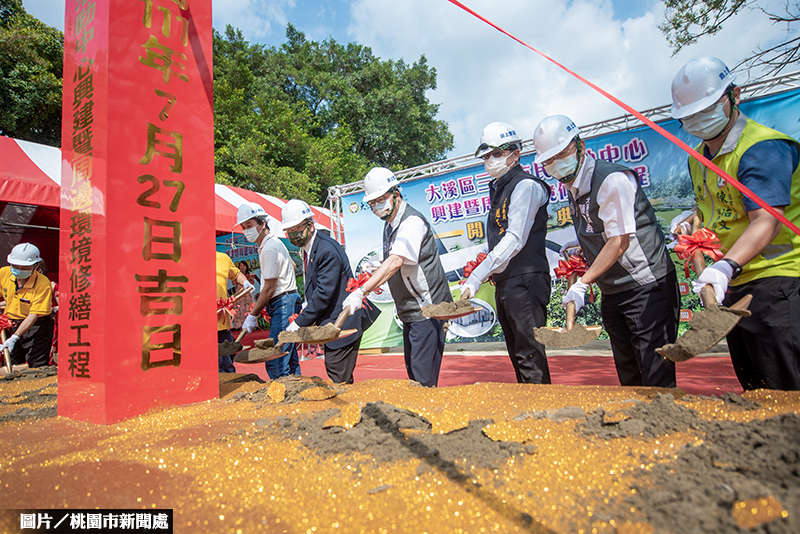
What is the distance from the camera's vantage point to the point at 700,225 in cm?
201

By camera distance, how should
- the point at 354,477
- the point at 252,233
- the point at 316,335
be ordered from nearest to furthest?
the point at 354,477, the point at 316,335, the point at 252,233

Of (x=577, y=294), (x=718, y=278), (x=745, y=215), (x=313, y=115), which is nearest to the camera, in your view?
(x=718, y=278)

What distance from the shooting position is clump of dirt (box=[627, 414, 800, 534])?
76 centimetres

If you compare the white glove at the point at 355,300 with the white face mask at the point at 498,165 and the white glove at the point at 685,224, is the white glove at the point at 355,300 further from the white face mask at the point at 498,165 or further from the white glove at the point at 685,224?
the white glove at the point at 685,224

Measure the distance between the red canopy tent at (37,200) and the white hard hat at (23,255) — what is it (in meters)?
0.65

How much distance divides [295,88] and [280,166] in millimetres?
5677

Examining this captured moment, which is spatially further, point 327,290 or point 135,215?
point 327,290

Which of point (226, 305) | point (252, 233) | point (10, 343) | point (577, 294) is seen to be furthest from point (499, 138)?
point (10, 343)

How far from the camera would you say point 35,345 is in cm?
528

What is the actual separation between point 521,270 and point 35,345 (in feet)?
19.3

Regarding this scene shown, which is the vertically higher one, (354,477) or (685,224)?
(685,224)

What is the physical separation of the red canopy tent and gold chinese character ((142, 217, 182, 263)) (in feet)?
13.5

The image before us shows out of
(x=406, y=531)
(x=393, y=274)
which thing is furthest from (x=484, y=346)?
(x=406, y=531)

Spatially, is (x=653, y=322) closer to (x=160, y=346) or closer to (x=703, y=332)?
(x=703, y=332)
